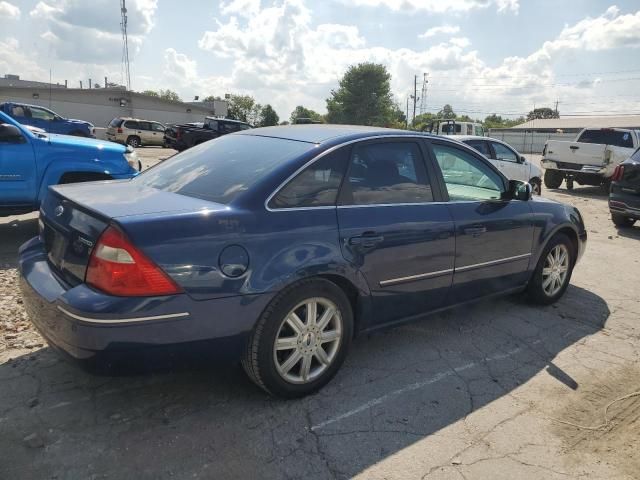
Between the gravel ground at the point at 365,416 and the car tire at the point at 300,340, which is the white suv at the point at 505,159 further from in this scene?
the car tire at the point at 300,340

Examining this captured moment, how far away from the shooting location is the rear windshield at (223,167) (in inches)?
120

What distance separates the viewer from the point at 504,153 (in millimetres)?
11828

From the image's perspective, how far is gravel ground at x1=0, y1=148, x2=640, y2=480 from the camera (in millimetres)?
2545

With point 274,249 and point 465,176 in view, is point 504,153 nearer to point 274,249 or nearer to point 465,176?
point 465,176

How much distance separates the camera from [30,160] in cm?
618

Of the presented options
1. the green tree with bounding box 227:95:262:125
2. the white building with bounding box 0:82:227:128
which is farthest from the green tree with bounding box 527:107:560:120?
the white building with bounding box 0:82:227:128

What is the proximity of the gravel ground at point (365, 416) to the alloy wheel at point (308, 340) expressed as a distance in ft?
0.63

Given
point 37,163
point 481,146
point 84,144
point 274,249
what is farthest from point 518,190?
point 481,146

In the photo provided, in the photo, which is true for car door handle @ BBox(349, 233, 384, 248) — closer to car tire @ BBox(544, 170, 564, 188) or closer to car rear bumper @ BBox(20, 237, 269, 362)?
car rear bumper @ BBox(20, 237, 269, 362)

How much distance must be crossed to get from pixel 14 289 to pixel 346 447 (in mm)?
3646

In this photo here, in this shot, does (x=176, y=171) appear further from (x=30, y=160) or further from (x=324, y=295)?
(x=30, y=160)

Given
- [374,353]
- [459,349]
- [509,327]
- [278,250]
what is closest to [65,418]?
[278,250]

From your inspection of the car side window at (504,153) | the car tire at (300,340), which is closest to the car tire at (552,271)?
the car tire at (300,340)

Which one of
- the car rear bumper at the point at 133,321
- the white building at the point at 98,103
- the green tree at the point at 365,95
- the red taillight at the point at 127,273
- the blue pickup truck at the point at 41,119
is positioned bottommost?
the car rear bumper at the point at 133,321
